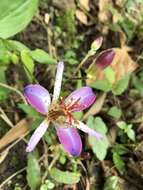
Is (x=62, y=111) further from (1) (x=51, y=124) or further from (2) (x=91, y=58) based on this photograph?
(2) (x=91, y=58)

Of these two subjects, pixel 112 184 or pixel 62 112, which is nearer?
pixel 62 112

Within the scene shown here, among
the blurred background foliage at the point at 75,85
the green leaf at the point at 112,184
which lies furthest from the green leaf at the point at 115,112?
the green leaf at the point at 112,184

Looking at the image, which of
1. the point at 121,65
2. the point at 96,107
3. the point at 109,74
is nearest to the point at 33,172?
the point at 96,107

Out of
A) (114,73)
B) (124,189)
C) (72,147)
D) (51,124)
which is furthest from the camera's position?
(114,73)

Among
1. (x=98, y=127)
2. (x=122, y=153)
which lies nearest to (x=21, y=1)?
→ (x=98, y=127)

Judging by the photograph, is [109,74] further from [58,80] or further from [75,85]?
[58,80]

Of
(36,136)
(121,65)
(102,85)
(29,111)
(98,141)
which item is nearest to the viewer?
(36,136)
